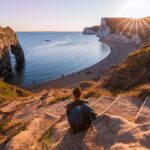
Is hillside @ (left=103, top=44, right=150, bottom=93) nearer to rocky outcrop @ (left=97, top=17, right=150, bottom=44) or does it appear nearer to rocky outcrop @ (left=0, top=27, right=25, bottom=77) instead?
rocky outcrop @ (left=0, top=27, right=25, bottom=77)

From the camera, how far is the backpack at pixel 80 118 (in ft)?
26.2

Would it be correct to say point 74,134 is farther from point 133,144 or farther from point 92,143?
point 133,144

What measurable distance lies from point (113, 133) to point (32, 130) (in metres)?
3.64

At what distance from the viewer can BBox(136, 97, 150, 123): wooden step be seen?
8570 mm

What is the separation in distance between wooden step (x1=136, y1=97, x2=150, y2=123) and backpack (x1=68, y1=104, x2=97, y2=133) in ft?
5.83

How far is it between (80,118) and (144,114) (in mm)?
2637

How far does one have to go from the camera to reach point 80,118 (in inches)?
314

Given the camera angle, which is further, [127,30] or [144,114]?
[127,30]

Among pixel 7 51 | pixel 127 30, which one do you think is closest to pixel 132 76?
pixel 7 51

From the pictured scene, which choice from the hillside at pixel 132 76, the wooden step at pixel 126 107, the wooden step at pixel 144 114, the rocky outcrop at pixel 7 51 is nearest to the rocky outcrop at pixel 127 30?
the rocky outcrop at pixel 7 51

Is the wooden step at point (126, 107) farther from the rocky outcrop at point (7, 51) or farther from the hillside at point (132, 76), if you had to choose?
the rocky outcrop at point (7, 51)

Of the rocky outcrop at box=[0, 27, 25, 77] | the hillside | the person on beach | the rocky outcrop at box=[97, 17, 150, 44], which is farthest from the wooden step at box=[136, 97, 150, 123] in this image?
the rocky outcrop at box=[97, 17, 150, 44]

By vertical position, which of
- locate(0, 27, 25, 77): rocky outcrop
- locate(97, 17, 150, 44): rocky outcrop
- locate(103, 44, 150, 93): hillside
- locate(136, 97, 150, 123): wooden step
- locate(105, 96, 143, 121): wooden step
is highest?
locate(136, 97, 150, 123): wooden step

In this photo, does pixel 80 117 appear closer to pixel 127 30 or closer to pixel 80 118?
pixel 80 118
